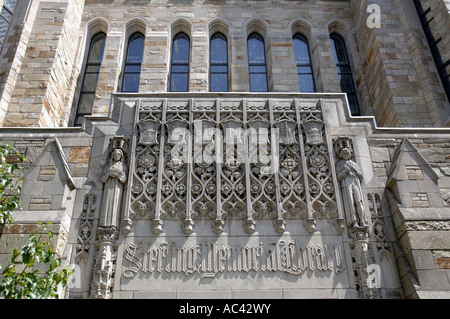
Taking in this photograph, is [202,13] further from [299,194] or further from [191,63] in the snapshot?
[299,194]

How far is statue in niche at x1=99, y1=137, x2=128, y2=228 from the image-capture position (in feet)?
27.2

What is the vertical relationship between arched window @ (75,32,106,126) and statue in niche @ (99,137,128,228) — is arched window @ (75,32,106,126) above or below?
above

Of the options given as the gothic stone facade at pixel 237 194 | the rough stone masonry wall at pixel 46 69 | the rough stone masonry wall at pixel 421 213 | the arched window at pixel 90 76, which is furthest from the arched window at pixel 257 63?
the rough stone masonry wall at pixel 46 69

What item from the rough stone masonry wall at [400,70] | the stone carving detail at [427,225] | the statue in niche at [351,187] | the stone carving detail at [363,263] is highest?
the rough stone masonry wall at [400,70]

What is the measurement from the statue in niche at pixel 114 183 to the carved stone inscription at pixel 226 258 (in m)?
0.67

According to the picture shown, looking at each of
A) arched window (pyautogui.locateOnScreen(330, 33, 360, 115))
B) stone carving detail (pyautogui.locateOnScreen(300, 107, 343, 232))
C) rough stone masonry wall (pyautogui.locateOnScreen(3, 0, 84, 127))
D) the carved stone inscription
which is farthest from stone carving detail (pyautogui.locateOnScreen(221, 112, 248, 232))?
arched window (pyautogui.locateOnScreen(330, 33, 360, 115))

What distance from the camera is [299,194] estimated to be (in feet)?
28.6

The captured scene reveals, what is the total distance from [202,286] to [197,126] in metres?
3.40

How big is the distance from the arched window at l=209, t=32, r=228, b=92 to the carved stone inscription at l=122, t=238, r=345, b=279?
21.7 ft

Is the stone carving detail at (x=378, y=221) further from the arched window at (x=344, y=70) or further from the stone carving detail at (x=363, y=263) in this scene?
the arched window at (x=344, y=70)

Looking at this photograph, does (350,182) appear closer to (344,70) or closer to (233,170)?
(233,170)

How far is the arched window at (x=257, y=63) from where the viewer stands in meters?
13.8

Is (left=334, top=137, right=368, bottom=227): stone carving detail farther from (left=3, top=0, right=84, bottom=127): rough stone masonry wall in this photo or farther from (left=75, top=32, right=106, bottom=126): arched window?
(left=75, top=32, right=106, bottom=126): arched window
